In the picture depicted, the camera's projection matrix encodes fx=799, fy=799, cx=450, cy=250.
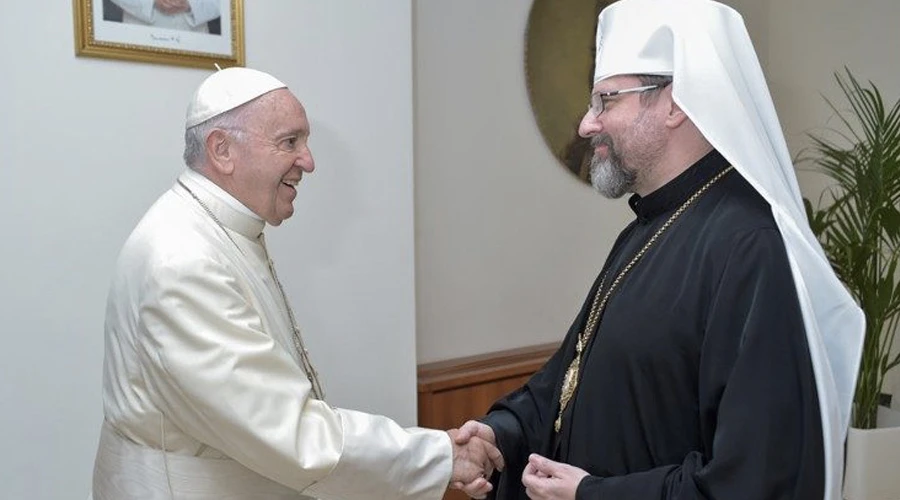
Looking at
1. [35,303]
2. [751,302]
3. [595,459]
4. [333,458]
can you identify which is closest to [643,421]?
[595,459]

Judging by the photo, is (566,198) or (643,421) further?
(566,198)

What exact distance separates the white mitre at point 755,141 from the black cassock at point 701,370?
35 millimetres

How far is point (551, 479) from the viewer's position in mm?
1624

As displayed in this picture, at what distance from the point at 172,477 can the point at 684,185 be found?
4.24ft

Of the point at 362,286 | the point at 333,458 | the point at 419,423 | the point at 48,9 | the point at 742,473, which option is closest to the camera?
the point at 742,473

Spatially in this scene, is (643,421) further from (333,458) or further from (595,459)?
(333,458)

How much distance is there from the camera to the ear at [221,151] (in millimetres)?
1926

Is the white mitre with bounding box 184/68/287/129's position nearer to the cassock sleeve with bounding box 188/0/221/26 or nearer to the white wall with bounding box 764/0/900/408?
the cassock sleeve with bounding box 188/0/221/26

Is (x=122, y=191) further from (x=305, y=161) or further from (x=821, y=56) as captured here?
(x=821, y=56)

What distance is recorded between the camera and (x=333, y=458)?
1730 mm

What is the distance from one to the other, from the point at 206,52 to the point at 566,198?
2251 millimetres

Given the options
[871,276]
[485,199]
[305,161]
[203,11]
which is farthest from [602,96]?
[871,276]

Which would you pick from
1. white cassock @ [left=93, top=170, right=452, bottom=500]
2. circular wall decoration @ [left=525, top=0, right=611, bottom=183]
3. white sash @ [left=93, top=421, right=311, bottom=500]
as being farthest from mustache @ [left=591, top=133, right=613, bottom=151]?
circular wall decoration @ [left=525, top=0, right=611, bottom=183]

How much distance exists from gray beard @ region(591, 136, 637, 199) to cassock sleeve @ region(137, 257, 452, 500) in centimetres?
76
